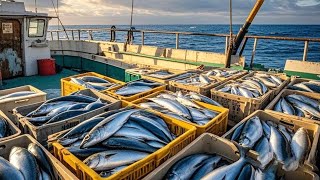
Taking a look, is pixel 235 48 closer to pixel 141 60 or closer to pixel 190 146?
pixel 141 60

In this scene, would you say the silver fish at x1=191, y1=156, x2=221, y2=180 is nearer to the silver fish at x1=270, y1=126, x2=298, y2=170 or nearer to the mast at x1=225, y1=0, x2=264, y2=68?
the silver fish at x1=270, y1=126, x2=298, y2=170

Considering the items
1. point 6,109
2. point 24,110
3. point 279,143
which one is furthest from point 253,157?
point 6,109

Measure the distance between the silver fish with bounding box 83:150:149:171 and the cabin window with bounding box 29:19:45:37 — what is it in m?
8.94

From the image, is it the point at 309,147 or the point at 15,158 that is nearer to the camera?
the point at 15,158

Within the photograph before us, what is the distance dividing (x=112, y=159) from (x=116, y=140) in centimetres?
25

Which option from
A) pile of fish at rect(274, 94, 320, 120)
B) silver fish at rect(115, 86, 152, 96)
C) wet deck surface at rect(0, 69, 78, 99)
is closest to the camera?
pile of fish at rect(274, 94, 320, 120)

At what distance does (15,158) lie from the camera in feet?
7.35

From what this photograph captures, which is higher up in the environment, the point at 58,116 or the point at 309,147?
the point at 58,116

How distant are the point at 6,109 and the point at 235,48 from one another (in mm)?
6605

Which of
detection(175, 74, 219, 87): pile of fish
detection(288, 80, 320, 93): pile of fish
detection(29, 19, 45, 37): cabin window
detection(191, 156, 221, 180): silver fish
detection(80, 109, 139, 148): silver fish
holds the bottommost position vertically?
detection(191, 156, 221, 180): silver fish

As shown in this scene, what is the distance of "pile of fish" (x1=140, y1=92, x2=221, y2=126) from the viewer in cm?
313

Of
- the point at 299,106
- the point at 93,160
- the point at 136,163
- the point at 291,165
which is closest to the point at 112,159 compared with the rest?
the point at 93,160

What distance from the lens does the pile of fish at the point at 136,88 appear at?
4.03 meters

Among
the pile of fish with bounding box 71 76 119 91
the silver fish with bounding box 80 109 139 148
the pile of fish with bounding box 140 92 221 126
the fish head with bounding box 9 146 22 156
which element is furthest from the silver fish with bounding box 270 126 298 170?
the pile of fish with bounding box 71 76 119 91
